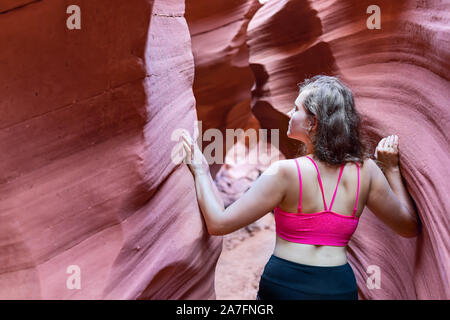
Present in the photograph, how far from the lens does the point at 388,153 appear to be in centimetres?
246

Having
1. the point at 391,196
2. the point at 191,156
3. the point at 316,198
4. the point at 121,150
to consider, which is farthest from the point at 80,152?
the point at 391,196

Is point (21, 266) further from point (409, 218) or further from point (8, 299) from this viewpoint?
point (409, 218)

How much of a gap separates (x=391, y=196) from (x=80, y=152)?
170 centimetres

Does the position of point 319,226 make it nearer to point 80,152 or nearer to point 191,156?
point 191,156

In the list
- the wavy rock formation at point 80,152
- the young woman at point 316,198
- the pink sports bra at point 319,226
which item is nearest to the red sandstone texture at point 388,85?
the young woman at point 316,198

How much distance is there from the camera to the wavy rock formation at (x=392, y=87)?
2143mm

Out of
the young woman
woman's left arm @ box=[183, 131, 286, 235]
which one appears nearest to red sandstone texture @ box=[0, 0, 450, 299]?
woman's left arm @ box=[183, 131, 286, 235]

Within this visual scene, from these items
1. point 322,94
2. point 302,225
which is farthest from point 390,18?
point 302,225

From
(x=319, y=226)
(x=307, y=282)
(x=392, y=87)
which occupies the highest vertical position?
(x=392, y=87)

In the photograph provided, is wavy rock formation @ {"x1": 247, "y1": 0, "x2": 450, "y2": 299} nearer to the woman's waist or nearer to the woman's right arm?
the woman's right arm

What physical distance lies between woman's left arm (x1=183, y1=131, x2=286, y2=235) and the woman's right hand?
2.63 feet

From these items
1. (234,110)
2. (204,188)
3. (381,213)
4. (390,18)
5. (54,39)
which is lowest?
(234,110)

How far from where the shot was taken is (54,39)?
2014mm

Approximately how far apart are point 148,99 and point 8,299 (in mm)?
1168
